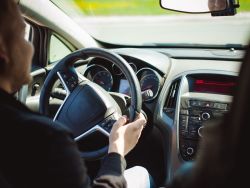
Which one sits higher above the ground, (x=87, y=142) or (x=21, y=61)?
(x=21, y=61)

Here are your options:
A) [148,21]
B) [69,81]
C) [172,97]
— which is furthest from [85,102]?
[148,21]

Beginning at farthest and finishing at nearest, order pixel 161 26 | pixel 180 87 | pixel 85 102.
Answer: pixel 161 26 < pixel 180 87 < pixel 85 102

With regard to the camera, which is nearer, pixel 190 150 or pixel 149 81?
pixel 190 150

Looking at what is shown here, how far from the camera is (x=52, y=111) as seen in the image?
307 cm

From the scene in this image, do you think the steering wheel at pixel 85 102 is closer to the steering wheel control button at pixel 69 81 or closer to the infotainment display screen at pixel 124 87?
the steering wheel control button at pixel 69 81

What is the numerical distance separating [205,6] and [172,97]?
611mm

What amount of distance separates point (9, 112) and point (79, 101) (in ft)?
3.88

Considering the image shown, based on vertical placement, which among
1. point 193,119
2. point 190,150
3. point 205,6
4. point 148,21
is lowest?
point 148,21

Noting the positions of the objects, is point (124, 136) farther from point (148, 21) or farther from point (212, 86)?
point (148, 21)

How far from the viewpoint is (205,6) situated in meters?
2.93

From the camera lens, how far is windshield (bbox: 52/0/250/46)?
253 inches

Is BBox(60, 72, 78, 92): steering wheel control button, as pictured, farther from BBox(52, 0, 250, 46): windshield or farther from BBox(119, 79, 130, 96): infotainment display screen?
BBox(52, 0, 250, 46): windshield

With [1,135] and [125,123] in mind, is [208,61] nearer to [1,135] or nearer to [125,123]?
[125,123]

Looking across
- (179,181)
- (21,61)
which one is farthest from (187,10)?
(179,181)
